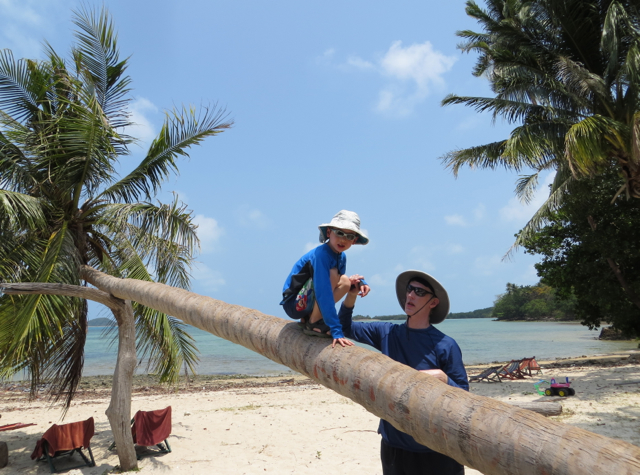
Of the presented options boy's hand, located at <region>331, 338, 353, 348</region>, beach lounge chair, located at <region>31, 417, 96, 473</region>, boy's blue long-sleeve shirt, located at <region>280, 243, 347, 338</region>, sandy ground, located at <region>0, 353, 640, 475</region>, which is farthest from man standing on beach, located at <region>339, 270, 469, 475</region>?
beach lounge chair, located at <region>31, 417, 96, 473</region>

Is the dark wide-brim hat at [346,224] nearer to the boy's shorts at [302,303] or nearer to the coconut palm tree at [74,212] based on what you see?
the boy's shorts at [302,303]

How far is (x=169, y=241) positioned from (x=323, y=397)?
8739 millimetres

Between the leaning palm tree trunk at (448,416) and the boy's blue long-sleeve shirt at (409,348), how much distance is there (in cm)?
49

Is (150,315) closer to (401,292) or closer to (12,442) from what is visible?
(12,442)

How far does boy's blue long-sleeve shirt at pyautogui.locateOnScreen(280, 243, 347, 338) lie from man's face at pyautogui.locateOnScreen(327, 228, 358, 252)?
0.04 meters

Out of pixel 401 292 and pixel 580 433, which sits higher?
pixel 401 292

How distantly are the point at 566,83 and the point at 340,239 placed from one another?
12.4 metres

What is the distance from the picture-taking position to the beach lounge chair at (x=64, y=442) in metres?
7.77

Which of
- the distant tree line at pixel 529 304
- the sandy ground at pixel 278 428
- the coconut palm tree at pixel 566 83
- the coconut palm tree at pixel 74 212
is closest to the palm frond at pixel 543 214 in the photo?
the coconut palm tree at pixel 566 83

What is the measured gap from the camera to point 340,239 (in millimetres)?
2975

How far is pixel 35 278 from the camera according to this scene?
6.98m

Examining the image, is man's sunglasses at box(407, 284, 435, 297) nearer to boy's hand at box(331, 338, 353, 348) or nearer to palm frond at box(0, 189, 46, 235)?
boy's hand at box(331, 338, 353, 348)

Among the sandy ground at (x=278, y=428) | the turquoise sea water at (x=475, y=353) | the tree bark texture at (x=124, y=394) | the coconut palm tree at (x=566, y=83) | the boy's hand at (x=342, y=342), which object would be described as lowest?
the turquoise sea water at (x=475, y=353)

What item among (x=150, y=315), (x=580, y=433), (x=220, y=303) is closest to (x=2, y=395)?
(x=150, y=315)
